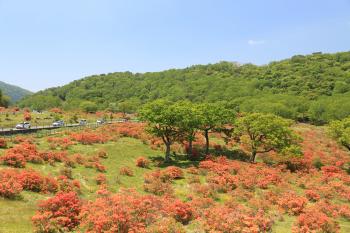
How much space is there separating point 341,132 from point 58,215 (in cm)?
5320

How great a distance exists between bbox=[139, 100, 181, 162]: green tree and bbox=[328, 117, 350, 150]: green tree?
2870 cm

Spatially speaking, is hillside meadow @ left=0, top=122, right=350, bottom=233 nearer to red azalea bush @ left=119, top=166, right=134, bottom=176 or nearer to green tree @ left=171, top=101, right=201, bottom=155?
red azalea bush @ left=119, top=166, right=134, bottom=176

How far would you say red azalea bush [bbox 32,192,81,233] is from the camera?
22297 millimetres

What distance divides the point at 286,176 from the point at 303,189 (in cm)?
464

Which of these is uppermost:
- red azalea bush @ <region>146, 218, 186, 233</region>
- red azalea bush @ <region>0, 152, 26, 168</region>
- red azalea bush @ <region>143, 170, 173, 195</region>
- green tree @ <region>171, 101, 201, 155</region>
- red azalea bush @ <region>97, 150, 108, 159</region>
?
green tree @ <region>171, 101, 201, 155</region>

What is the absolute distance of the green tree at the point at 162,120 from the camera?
176 feet

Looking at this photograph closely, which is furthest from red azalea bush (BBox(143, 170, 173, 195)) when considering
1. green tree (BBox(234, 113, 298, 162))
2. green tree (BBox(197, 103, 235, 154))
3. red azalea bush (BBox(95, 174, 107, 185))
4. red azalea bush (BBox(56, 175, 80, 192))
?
green tree (BBox(234, 113, 298, 162))

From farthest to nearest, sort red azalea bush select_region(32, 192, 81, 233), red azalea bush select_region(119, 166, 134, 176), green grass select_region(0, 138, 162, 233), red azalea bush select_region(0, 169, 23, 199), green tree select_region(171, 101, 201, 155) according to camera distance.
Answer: green tree select_region(171, 101, 201, 155) < red azalea bush select_region(119, 166, 134, 176) < red azalea bush select_region(0, 169, 23, 199) < green grass select_region(0, 138, 162, 233) < red azalea bush select_region(32, 192, 81, 233)

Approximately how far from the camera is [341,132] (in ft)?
196

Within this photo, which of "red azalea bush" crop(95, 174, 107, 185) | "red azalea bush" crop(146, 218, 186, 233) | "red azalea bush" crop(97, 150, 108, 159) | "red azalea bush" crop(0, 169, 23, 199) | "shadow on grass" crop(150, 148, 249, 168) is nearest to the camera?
"red azalea bush" crop(146, 218, 186, 233)

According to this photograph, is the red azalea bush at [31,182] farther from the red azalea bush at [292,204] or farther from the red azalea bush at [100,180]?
the red azalea bush at [292,204]

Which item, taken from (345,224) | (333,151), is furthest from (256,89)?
(345,224)

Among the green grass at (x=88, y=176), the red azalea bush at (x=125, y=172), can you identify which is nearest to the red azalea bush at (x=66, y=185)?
the green grass at (x=88, y=176)

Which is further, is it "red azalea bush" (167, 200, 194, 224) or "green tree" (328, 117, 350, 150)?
"green tree" (328, 117, 350, 150)
